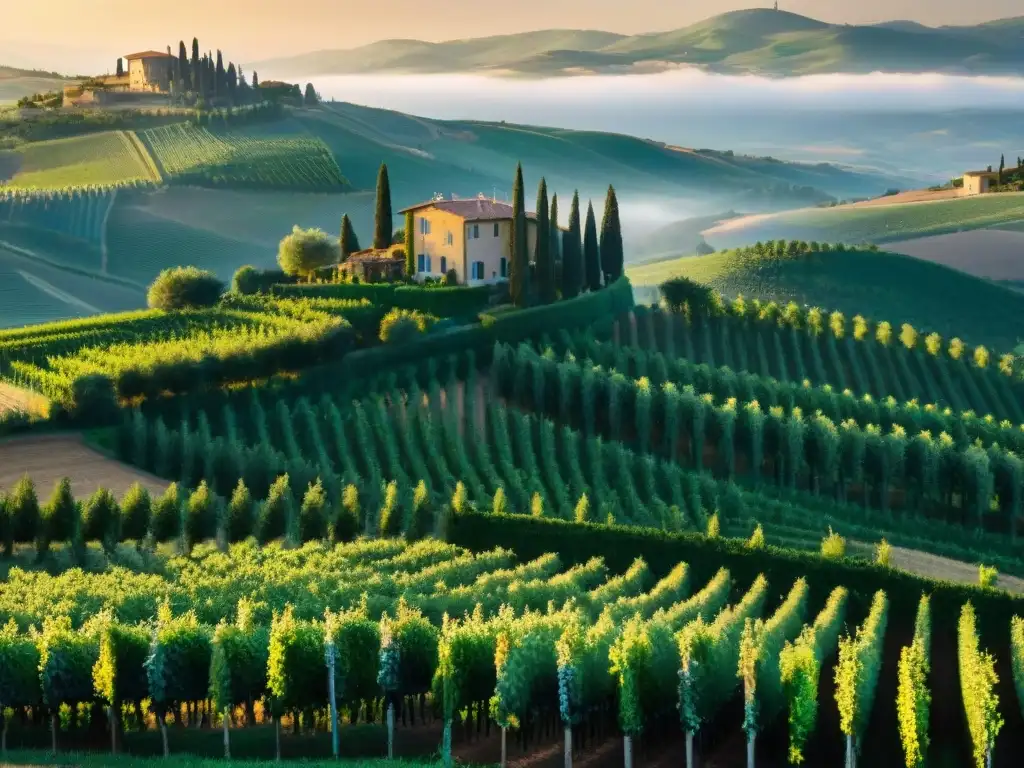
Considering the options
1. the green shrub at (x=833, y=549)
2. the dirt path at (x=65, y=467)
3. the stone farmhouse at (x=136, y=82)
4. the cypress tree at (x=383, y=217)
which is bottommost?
the dirt path at (x=65, y=467)

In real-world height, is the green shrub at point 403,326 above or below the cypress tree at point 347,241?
below

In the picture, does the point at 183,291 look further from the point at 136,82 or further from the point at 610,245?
the point at 136,82

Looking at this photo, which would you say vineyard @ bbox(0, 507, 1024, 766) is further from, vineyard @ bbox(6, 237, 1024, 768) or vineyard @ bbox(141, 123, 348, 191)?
vineyard @ bbox(141, 123, 348, 191)

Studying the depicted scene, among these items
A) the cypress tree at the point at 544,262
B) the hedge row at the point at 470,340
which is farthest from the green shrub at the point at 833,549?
the cypress tree at the point at 544,262

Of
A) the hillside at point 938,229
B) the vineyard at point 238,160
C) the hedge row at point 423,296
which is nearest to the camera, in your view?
the hedge row at point 423,296

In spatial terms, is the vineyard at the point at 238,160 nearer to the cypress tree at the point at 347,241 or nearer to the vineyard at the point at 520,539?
the cypress tree at the point at 347,241

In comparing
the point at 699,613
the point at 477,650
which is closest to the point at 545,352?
the point at 699,613

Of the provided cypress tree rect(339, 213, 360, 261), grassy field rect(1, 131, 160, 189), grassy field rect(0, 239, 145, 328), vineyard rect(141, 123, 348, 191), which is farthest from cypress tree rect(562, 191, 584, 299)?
vineyard rect(141, 123, 348, 191)
